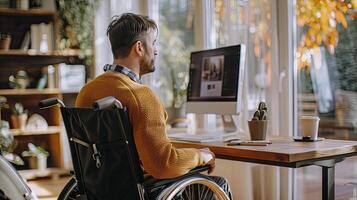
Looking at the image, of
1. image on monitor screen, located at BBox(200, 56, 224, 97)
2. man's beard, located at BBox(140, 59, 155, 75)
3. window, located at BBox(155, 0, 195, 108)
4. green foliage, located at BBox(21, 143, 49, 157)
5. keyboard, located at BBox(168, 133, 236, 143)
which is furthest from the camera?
green foliage, located at BBox(21, 143, 49, 157)

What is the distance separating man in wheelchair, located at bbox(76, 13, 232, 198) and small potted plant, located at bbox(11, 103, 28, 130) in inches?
126

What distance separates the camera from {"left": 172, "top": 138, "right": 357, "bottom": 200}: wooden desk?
2.08 meters

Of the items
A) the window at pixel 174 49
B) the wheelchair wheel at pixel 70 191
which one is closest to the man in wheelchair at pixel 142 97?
the wheelchair wheel at pixel 70 191

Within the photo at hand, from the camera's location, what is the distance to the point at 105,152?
75.1 inches

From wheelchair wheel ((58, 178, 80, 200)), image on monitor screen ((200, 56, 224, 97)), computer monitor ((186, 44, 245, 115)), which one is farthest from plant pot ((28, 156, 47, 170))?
wheelchair wheel ((58, 178, 80, 200))

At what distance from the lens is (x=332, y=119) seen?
Result: 3.16 m

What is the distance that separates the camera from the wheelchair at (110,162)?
184 cm

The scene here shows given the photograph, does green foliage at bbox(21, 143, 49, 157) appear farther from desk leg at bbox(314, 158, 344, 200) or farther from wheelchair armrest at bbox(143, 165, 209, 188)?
desk leg at bbox(314, 158, 344, 200)

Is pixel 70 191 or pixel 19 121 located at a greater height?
pixel 19 121

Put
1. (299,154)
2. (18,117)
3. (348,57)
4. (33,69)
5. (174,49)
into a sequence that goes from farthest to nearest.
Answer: (33,69) → (18,117) → (174,49) → (348,57) → (299,154)

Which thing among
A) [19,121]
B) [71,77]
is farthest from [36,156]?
[71,77]

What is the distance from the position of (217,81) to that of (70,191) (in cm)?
111

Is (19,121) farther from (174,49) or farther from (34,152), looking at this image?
(174,49)

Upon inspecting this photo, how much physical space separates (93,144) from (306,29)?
192cm
